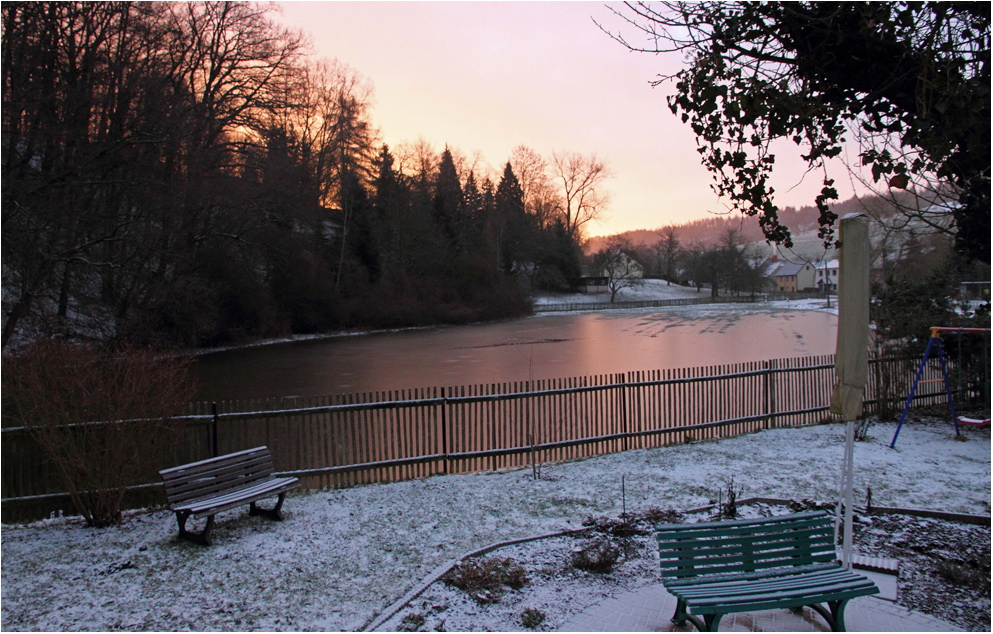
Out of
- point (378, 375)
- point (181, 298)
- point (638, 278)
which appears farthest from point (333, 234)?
point (638, 278)

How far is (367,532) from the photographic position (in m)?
6.02

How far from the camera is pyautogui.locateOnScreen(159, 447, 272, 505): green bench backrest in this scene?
232 inches

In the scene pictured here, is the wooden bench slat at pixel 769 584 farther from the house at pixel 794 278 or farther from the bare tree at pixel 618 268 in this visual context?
the house at pixel 794 278

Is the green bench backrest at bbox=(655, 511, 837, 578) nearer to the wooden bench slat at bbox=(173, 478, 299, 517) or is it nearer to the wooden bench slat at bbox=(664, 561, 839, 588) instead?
the wooden bench slat at bbox=(664, 561, 839, 588)

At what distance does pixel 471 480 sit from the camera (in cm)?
791

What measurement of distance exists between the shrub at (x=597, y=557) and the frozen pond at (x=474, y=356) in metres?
9.28

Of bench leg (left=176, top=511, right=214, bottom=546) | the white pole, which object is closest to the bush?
bench leg (left=176, top=511, right=214, bottom=546)

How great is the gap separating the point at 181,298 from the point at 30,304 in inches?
456

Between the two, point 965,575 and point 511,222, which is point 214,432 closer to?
point 965,575

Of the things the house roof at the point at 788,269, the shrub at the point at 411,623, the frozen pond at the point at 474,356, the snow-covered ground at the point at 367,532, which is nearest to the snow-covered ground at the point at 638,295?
the house roof at the point at 788,269

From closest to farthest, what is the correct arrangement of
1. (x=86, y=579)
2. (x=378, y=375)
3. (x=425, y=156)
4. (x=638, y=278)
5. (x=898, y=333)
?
(x=86, y=579) < (x=898, y=333) < (x=378, y=375) < (x=425, y=156) < (x=638, y=278)

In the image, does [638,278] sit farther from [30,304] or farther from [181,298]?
[30,304]

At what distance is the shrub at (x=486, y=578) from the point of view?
4.61 metres

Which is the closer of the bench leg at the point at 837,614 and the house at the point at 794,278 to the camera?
the bench leg at the point at 837,614
